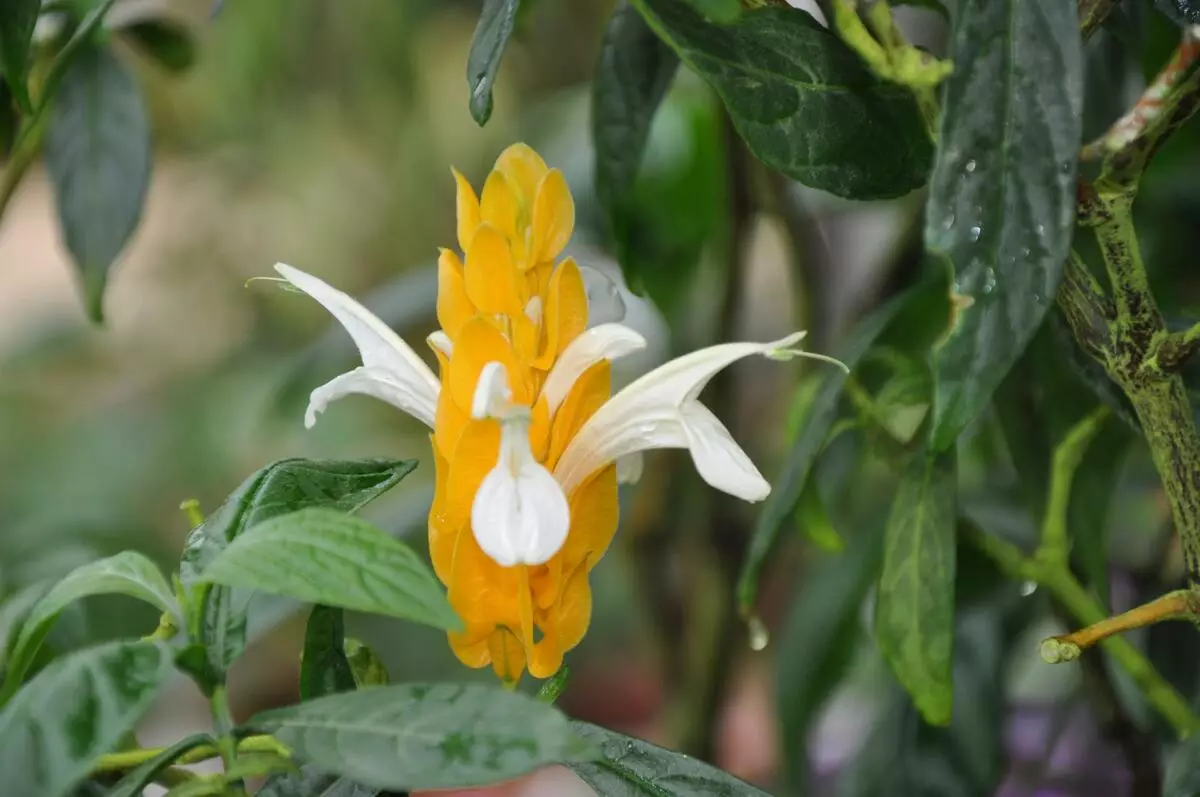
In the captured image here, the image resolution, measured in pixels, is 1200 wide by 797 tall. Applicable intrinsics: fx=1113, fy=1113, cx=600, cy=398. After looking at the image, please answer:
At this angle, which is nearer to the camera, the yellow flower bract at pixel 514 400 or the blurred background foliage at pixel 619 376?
the yellow flower bract at pixel 514 400

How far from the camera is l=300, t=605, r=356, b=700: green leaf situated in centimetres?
28

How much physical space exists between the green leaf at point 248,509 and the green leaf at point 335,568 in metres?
0.03

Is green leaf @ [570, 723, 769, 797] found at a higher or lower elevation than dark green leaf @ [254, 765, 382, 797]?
lower

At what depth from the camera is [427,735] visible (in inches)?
8.4

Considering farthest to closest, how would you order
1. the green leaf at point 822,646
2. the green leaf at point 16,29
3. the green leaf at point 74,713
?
the green leaf at point 822,646 → the green leaf at point 16,29 → the green leaf at point 74,713

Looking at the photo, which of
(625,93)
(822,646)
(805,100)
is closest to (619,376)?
(822,646)

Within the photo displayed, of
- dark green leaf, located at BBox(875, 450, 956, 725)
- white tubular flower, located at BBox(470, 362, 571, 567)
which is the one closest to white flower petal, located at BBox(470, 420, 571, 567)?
white tubular flower, located at BBox(470, 362, 571, 567)

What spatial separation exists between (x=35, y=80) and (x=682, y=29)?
34 centimetres

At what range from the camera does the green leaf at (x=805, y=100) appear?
0.90 feet

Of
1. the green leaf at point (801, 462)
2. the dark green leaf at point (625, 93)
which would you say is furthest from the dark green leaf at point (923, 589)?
the dark green leaf at point (625, 93)

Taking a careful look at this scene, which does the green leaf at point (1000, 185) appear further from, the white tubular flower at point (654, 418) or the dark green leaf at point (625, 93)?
the dark green leaf at point (625, 93)

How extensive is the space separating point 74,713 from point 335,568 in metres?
0.05

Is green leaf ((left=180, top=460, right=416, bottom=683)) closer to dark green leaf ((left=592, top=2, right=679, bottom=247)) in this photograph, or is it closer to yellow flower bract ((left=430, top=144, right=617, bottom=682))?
yellow flower bract ((left=430, top=144, right=617, bottom=682))

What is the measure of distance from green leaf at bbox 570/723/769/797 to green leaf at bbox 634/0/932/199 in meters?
0.15
